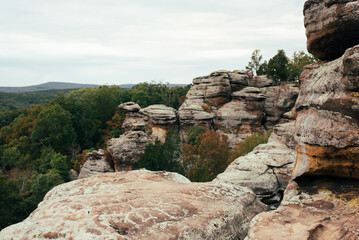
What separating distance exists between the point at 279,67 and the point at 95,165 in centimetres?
3756

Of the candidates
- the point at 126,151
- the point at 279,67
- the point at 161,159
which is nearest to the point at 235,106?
the point at 279,67

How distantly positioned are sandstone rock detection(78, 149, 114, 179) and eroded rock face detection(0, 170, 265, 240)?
907 inches

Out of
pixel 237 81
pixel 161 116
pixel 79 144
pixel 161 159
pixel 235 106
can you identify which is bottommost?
pixel 79 144

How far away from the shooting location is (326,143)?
22.9 ft

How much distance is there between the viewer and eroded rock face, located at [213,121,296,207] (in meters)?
14.9

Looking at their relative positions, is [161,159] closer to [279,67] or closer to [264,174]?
[264,174]

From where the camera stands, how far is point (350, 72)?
21.1ft

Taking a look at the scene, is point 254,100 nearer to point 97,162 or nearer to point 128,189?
point 97,162

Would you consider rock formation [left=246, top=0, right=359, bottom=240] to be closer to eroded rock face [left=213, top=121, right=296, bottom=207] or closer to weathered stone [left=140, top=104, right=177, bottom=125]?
eroded rock face [left=213, top=121, right=296, bottom=207]

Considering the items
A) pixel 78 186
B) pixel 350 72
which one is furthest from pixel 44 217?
pixel 350 72

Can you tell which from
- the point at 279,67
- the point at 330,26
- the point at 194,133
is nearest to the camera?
the point at 330,26

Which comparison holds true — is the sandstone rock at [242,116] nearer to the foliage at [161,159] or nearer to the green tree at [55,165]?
the foliage at [161,159]

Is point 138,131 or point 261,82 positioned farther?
point 261,82

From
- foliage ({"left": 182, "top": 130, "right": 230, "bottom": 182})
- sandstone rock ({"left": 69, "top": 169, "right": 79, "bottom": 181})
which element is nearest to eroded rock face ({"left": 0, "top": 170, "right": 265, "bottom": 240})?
foliage ({"left": 182, "top": 130, "right": 230, "bottom": 182})
